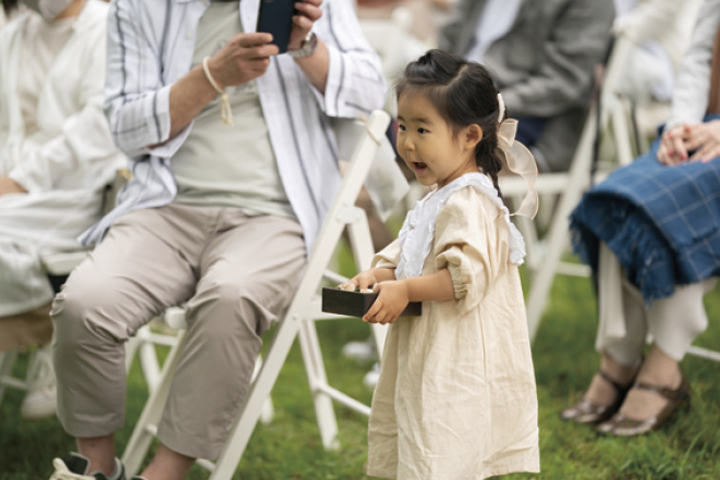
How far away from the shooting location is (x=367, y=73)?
70.2 inches

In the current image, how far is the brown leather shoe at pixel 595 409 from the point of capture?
2084 mm

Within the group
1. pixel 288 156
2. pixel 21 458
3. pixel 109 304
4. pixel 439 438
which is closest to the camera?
pixel 439 438

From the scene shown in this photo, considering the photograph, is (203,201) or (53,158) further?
(53,158)

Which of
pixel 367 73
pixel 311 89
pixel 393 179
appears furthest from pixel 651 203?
pixel 311 89

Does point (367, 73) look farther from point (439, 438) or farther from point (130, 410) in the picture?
point (130, 410)

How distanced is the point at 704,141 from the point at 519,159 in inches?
34.6

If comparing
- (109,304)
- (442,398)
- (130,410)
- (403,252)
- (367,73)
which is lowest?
(130,410)

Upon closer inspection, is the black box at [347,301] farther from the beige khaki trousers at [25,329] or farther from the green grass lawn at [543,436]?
the beige khaki trousers at [25,329]

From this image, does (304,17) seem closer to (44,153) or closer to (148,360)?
(44,153)

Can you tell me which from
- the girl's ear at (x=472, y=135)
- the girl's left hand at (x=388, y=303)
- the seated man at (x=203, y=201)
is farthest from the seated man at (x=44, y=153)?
the girl's ear at (x=472, y=135)

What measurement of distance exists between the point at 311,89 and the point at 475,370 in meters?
0.85

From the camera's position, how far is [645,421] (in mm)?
1964

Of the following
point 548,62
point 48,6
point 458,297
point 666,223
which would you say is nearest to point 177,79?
point 48,6

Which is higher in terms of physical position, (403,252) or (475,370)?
(403,252)
